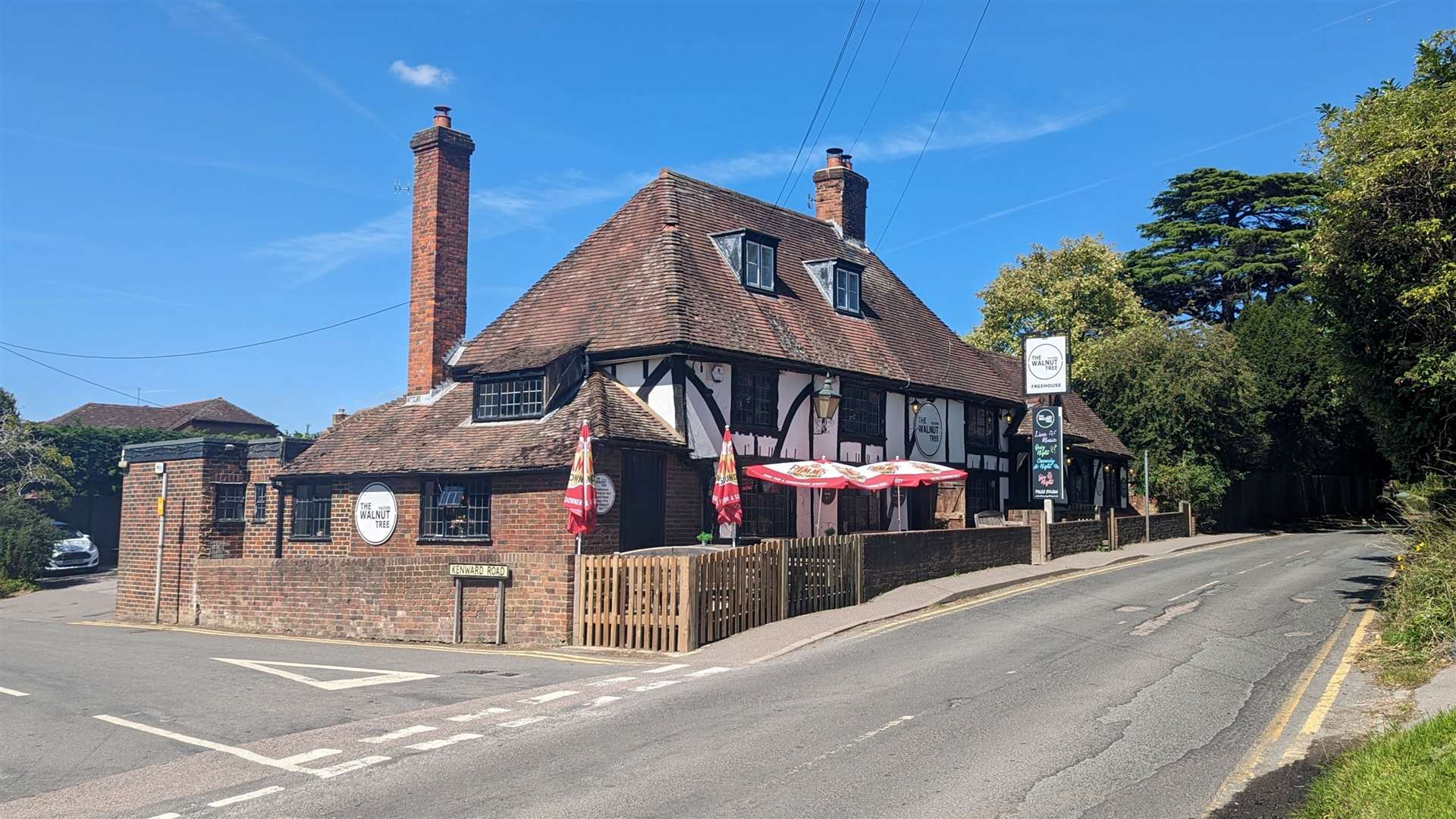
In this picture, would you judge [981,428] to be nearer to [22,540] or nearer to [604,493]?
[604,493]

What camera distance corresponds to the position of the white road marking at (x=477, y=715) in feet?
33.2

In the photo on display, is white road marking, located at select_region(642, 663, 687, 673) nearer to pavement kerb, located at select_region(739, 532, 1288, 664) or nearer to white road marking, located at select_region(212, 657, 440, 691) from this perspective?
pavement kerb, located at select_region(739, 532, 1288, 664)

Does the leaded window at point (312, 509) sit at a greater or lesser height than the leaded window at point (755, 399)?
lesser

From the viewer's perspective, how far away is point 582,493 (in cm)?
1688

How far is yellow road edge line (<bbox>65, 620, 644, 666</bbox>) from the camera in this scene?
1462 centimetres

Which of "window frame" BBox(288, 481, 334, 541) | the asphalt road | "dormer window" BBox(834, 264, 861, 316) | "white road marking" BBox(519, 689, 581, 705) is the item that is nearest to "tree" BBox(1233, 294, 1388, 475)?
"dormer window" BBox(834, 264, 861, 316)

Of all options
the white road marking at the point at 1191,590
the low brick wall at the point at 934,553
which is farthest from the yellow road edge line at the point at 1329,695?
the low brick wall at the point at 934,553

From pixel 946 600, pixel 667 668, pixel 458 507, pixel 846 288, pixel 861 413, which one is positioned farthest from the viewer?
pixel 846 288

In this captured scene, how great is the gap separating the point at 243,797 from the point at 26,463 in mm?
32048

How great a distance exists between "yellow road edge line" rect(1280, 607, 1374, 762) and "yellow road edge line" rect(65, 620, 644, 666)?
7.83 m

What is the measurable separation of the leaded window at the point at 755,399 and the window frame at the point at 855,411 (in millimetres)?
1936

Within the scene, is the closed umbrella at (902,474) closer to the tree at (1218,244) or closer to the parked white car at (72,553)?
the parked white car at (72,553)

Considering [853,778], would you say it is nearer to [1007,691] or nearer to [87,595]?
[1007,691]

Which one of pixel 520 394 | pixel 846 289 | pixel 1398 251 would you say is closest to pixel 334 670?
pixel 520 394
